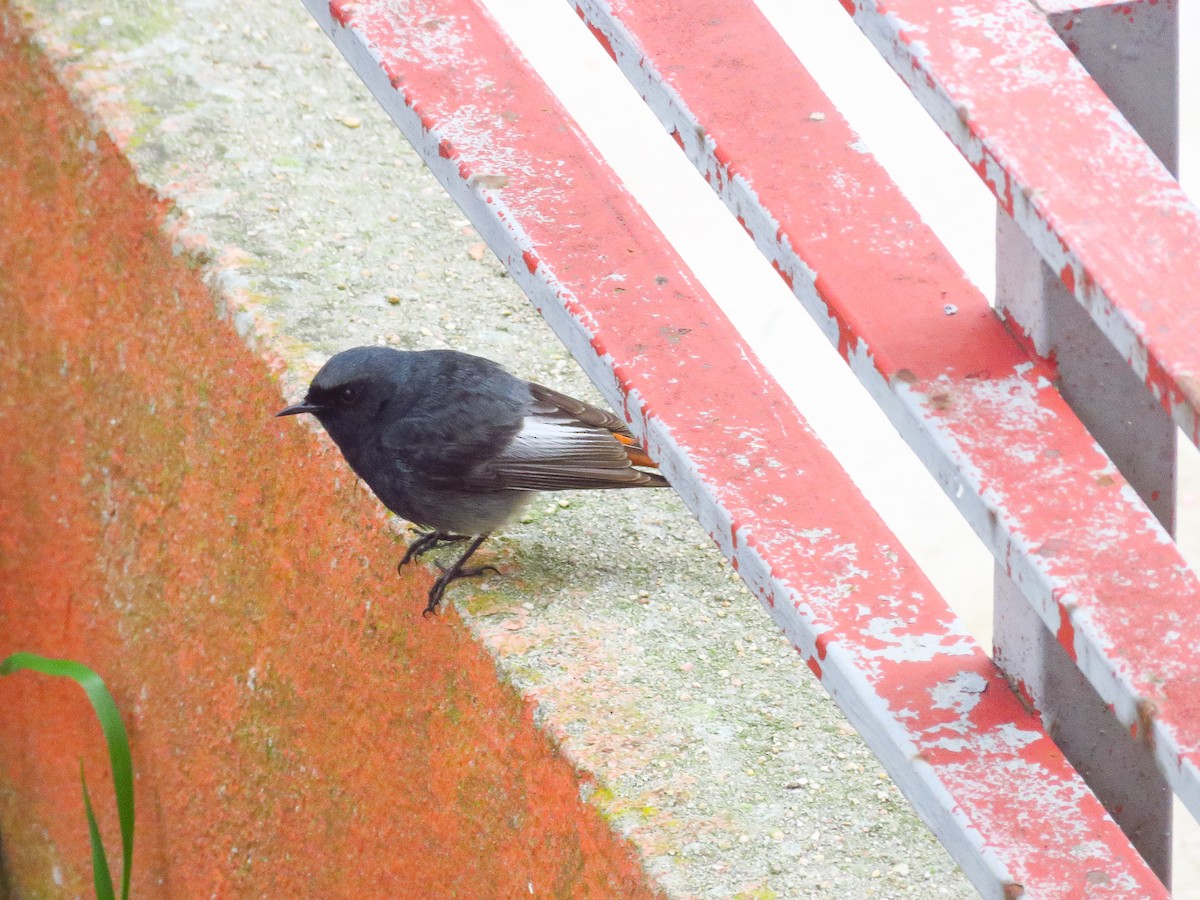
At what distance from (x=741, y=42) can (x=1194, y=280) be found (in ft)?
1.97

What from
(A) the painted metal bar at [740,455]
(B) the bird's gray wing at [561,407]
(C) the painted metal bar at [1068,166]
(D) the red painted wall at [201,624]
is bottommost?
(D) the red painted wall at [201,624]

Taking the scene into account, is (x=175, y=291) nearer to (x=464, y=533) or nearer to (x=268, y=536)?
(x=268, y=536)

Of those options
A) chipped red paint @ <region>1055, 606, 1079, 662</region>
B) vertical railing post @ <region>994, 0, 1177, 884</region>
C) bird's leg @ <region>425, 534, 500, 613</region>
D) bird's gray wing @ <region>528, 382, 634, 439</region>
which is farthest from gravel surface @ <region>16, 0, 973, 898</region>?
chipped red paint @ <region>1055, 606, 1079, 662</region>

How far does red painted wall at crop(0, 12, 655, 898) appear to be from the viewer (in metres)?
2.53

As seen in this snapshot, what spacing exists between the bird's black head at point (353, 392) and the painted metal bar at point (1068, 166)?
5.77 feet

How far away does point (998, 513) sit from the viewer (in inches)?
49.5

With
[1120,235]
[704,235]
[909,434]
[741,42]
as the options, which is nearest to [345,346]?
[741,42]

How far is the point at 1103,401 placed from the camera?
4.45 ft

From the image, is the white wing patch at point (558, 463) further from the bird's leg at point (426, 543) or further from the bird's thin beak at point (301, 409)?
the bird's thin beak at point (301, 409)

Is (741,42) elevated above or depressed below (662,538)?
above

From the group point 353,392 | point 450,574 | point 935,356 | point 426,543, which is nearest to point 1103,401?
point 935,356

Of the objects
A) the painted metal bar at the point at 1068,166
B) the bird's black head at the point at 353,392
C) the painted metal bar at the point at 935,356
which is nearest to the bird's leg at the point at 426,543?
the bird's black head at the point at 353,392

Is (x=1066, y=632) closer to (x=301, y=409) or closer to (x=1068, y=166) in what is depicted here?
(x=1068, y=166)

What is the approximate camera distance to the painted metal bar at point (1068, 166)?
1095 millimetres
